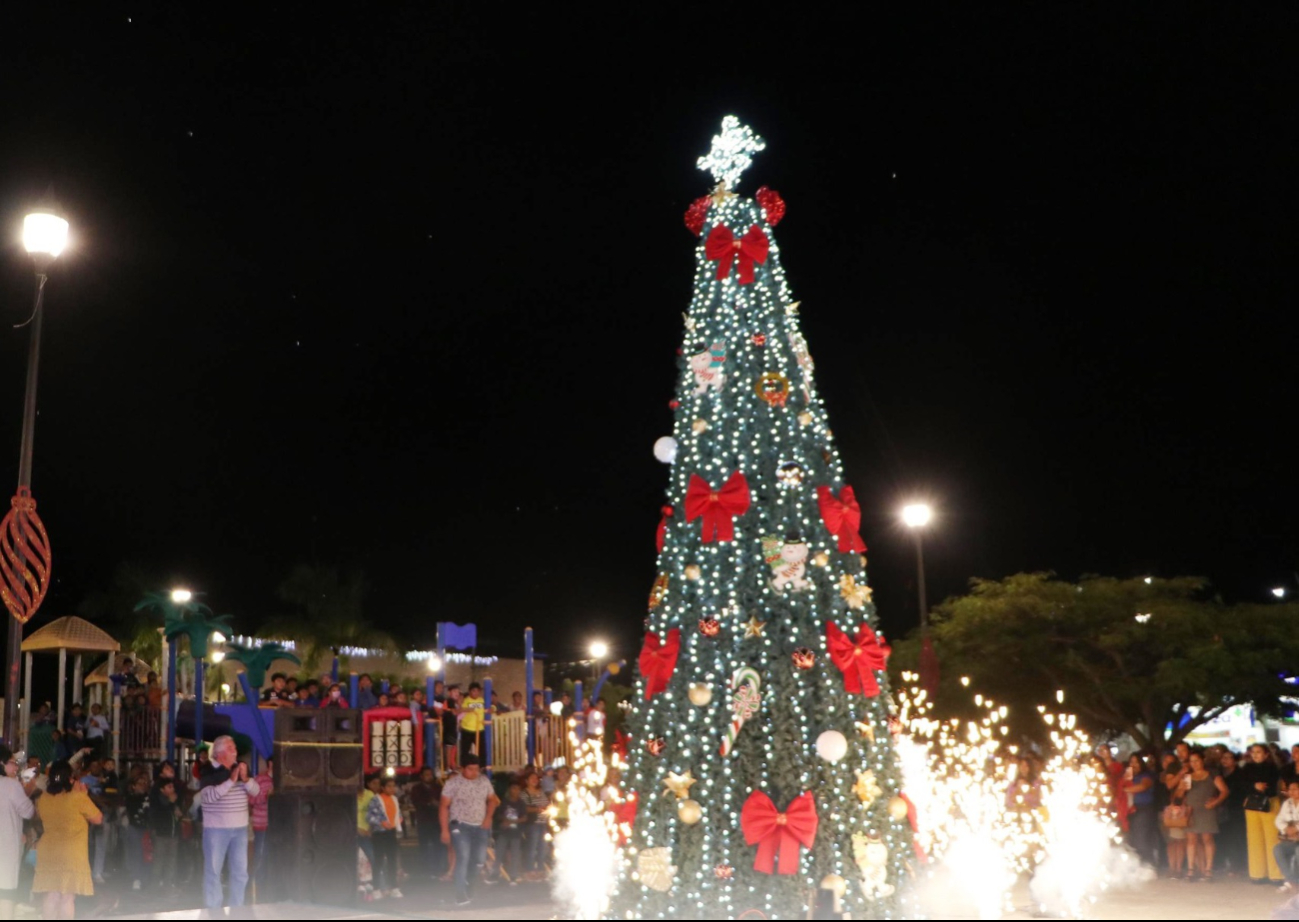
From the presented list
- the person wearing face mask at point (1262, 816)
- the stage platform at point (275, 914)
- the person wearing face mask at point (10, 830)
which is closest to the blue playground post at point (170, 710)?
the person wearing face mask at point (10, 830)

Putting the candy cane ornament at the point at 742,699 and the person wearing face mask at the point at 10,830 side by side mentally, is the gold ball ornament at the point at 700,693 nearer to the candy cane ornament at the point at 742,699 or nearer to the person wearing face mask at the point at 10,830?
the candy cane ornament at the point at 742,699

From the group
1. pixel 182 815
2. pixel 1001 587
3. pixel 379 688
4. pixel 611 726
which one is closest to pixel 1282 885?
pixel 182 815

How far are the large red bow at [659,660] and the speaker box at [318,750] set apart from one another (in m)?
3.70

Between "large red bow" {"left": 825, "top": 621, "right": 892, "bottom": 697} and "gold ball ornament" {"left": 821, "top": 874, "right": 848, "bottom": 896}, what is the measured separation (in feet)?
4.27

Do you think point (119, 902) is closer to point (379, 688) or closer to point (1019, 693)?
point (379, 688)

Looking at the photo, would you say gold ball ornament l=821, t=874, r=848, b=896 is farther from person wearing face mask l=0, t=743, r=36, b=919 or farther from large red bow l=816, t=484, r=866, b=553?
person wearing face mask l=0, t=743, r=36, b=919

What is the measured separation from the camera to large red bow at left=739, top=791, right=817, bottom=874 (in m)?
9.46

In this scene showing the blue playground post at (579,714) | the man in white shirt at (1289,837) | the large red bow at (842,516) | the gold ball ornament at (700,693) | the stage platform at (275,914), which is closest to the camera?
the stage platform at (275,914)

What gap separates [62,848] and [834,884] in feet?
20.3

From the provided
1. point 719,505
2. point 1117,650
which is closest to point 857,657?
point 719,505

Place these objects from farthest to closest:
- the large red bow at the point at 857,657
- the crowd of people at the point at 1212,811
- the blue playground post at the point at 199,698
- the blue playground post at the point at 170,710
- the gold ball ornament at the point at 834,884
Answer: the blue playground post at the point at 170,710
the blue playground post at the point at 199,698
the crowd of people at the point at 1212,811
the large red bow at the point at 857,657
the gold ball ornament at the point at 834,884

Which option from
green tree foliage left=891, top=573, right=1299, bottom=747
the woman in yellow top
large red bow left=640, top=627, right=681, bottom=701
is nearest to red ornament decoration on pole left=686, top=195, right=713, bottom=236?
large red bow left=640, top=627, right=681, bottom=701

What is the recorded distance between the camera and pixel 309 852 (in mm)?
12219

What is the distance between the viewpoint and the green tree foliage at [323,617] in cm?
3862
